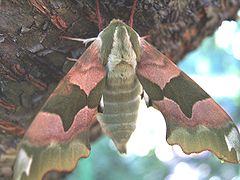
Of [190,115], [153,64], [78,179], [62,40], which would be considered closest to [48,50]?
[62,40]

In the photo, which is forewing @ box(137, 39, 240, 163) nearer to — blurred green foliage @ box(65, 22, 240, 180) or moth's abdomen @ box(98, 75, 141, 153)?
moth's abdomen @ box(98, 75, 141, 153)

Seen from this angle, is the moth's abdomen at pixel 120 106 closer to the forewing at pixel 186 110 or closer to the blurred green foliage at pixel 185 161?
the forewing at pixel 186 110

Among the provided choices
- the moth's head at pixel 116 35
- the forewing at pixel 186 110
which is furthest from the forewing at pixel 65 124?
the forewing at pixel 186 110

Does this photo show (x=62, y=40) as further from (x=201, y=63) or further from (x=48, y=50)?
(x=201, y=63)

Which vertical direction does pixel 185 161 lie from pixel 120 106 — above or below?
below

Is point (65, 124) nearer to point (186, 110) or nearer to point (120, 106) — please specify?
point (120, 106)

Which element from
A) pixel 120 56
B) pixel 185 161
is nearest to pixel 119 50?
pixel 120 56
